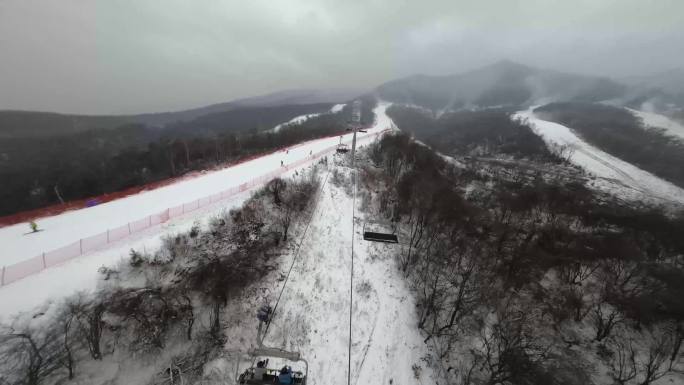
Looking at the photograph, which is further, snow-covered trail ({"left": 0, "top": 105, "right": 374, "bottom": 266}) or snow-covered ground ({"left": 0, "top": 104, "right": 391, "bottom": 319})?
snow-covered trail ({"left": 0, "top": 105, "right": 374, "bottom": 266})

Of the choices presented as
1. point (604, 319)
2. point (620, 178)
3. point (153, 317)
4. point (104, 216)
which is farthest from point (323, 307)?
point (620, 178)

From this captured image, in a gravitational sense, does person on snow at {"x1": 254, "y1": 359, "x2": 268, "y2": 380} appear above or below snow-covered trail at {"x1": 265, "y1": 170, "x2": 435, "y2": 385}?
above

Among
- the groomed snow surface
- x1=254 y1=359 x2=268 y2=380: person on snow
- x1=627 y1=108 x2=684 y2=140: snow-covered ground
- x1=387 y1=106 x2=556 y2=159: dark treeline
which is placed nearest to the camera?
x1=254 y1=359 x2=268 y2=380: person on snow

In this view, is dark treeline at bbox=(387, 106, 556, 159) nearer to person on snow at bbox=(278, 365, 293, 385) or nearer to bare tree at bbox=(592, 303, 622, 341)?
bare tree at bbox=(592, 303, 622, 341)

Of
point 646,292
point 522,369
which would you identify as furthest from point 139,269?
point 646,292

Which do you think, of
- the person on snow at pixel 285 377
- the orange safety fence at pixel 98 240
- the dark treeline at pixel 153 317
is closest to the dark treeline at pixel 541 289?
the person on snow at pixel 285 377

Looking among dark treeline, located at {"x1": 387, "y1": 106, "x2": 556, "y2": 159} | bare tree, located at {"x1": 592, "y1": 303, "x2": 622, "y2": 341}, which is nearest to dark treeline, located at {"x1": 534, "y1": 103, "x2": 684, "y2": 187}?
dark treeline, located at {"x1": 387, "y1": 106, "x2": 556, "y2": 159}
